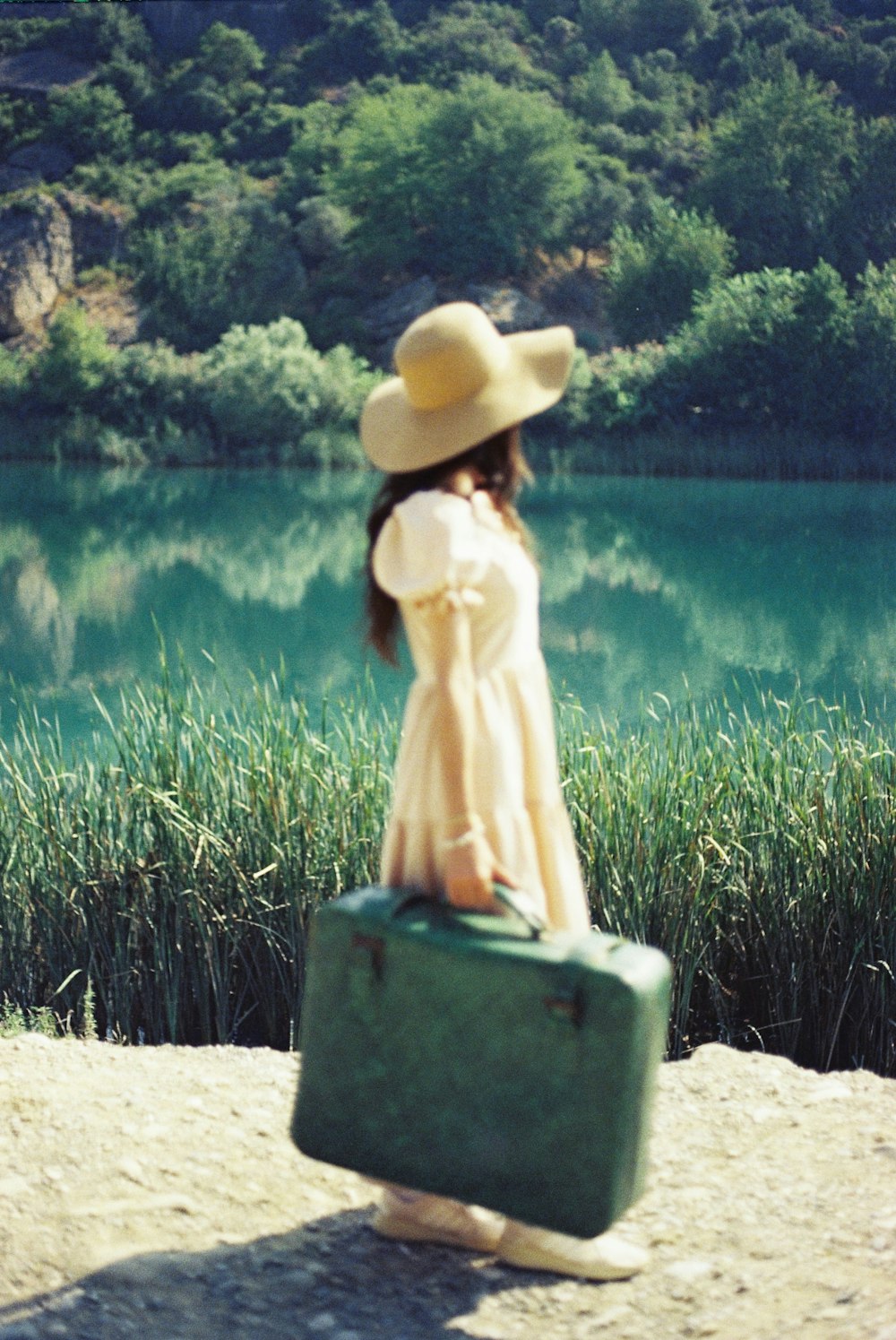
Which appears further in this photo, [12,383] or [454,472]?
[12,383]

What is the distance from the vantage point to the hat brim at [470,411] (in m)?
2.23

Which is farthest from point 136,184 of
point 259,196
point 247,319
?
point 247,319

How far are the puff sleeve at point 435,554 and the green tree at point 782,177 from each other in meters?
40.6

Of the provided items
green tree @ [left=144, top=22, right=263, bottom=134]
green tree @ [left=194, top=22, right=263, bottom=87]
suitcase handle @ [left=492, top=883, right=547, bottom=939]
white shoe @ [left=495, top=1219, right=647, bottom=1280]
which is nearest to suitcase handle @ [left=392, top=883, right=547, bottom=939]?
suitcase handle @ [left=492, top=883, right=547, bottom=939]

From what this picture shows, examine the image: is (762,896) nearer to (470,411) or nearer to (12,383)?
(470,411)

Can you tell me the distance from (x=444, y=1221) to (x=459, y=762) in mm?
763

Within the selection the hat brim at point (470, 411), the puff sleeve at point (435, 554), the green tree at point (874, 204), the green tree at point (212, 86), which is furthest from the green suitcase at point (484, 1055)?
the green tree at point (212, 86)

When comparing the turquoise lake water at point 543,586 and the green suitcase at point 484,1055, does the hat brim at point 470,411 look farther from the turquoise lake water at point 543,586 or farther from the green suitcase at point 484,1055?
the turquoise lake water at point 543,586

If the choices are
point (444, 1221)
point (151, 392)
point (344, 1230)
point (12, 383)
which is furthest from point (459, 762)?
point (12, 383)

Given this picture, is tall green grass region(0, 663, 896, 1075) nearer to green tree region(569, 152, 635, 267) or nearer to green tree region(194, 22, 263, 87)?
green tree region(569, 152, 635, 267)

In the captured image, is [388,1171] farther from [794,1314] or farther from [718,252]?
[718,252]

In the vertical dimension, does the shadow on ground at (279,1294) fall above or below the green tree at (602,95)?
below

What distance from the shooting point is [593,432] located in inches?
1259

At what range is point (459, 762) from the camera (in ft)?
6.95
